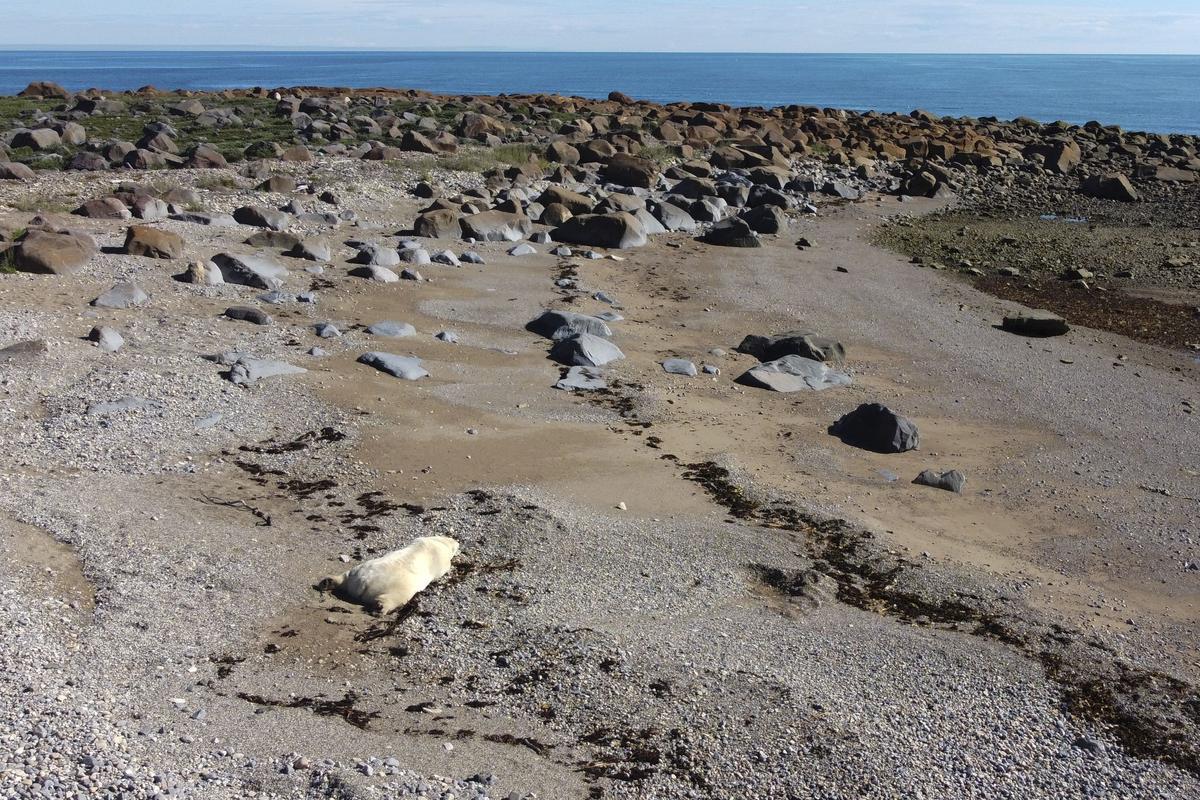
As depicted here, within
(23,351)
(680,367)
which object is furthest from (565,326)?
(23,351)

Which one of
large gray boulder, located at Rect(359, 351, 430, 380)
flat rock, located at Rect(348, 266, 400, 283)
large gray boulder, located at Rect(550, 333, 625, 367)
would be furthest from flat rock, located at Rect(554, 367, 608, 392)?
flat rock, located at Rect(348, 266, 400, 283)

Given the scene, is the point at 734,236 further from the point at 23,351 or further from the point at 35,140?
the point at 35,140

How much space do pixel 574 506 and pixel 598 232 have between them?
12.1 m

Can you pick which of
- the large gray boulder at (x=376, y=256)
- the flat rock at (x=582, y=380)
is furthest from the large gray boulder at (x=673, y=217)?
the flat rock at (x=582, y=380)

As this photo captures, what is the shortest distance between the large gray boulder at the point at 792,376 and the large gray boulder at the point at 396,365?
12.5 ft

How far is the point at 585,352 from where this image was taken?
13422mm

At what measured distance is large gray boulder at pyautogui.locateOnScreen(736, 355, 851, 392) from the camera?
1317 cm

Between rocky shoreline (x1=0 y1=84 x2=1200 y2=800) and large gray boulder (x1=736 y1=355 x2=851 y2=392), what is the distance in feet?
0.19

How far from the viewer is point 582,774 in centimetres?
594

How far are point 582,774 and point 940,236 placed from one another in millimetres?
20801

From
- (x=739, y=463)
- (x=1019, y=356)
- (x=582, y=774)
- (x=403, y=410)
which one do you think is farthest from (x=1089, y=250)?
(x=582, y=774)

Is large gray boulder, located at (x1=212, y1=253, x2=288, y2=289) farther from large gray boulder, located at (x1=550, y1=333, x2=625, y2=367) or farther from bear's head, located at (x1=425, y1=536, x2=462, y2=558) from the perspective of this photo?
bear's head, located at (x1=425, y1=536, x2=462, y2=558)

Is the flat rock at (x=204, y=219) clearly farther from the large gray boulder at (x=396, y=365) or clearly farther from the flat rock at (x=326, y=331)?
the large gray boulder at (x=396, y=365)

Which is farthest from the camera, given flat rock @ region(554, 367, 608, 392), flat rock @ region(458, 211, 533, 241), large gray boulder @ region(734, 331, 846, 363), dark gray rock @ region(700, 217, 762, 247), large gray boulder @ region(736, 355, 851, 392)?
dark gray rock @ region(700, 217, 762, 247)
